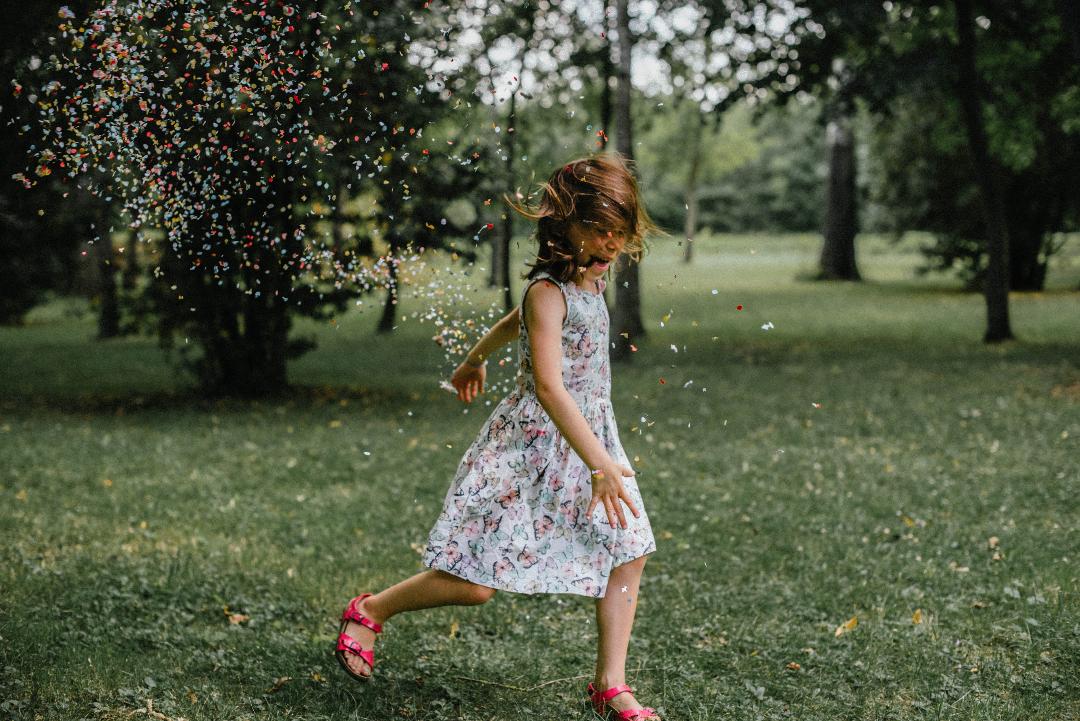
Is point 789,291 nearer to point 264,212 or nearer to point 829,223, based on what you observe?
point 829,223

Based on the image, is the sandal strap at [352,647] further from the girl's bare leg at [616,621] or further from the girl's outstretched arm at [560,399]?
the girl's outstretched arm at [560,399]

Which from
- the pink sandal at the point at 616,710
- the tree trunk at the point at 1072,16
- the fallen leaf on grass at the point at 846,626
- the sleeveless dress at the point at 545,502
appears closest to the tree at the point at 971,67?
the tree trunk at the point at 1072,16

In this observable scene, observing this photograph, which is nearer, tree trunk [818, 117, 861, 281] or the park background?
the park background

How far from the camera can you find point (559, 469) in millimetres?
3934

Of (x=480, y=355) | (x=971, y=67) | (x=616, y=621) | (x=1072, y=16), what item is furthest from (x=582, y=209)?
(x=971, y=67)

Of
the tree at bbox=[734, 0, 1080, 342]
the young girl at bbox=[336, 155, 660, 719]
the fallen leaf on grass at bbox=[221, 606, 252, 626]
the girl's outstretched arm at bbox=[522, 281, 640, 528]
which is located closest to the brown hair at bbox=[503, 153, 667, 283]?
the young girl at bbox=[336, 155, 660, 719]

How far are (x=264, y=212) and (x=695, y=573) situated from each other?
3180 millimetres

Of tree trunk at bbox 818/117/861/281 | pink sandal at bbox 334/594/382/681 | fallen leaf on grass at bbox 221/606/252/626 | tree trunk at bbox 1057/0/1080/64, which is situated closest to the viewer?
pink sandal at bbox 334/594/382/681

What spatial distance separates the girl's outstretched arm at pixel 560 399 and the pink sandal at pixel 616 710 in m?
0.70

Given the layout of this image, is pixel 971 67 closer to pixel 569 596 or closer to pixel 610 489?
pixel 569 596

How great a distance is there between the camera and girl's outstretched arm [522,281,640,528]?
3.52 m

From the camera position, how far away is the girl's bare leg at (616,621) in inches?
156

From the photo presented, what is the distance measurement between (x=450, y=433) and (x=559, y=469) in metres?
7.12

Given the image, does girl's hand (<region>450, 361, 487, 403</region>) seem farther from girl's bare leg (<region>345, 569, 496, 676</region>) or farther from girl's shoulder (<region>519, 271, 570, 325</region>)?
girl's bare leg (<region>345, 569, 496, 676</region>)
